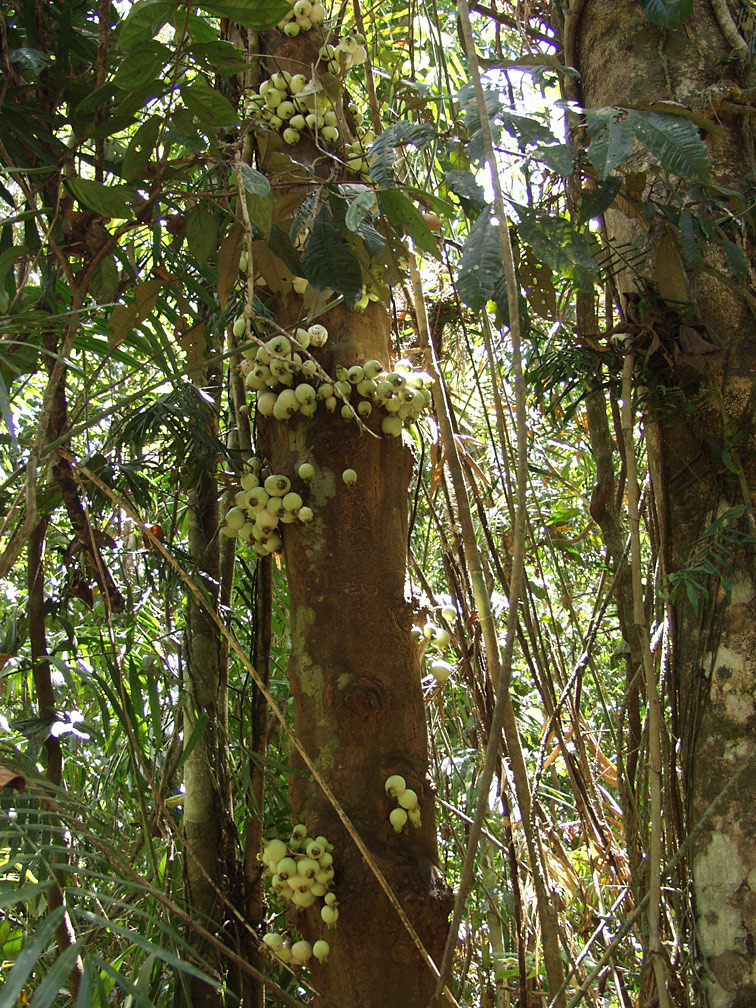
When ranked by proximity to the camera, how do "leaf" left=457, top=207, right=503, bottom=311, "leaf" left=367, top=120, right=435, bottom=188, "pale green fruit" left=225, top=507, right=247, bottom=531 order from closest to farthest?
"leaf" left=457, top=207, right=503, bottom=311
"leaf" left=367, top=120, right=435, bottom=188
"pale green fruit" left=225, top=507, right=247, bottom=531

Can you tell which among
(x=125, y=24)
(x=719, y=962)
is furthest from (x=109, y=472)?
(x=719, y=962)

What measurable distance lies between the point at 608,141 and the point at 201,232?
1.81 ft

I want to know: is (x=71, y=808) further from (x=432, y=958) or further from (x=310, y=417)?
(x=310, y=417)

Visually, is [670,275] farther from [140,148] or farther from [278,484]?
[140,148]

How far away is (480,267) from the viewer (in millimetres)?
854

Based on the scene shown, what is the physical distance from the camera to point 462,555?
57.7 inches

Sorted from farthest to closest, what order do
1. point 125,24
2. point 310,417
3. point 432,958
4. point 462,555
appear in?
point 462,555 < point 310,417 < point 432,958 < point 125,24

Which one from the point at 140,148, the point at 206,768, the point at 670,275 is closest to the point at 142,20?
the point at 140,148

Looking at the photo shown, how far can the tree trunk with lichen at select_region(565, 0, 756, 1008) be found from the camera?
41.9 inches

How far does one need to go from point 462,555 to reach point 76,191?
0.85 meters

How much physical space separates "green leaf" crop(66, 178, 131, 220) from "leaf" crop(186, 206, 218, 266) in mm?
118

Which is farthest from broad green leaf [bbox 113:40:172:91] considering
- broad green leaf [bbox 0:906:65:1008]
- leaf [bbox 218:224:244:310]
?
broad green leaf [bbox 0:906:65:1008]

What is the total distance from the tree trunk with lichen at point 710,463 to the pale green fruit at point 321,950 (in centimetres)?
49

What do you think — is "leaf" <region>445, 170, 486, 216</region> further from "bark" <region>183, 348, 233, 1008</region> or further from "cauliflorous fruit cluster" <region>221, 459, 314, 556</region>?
"bark" <region>183, 348, 233, 1008</region>
